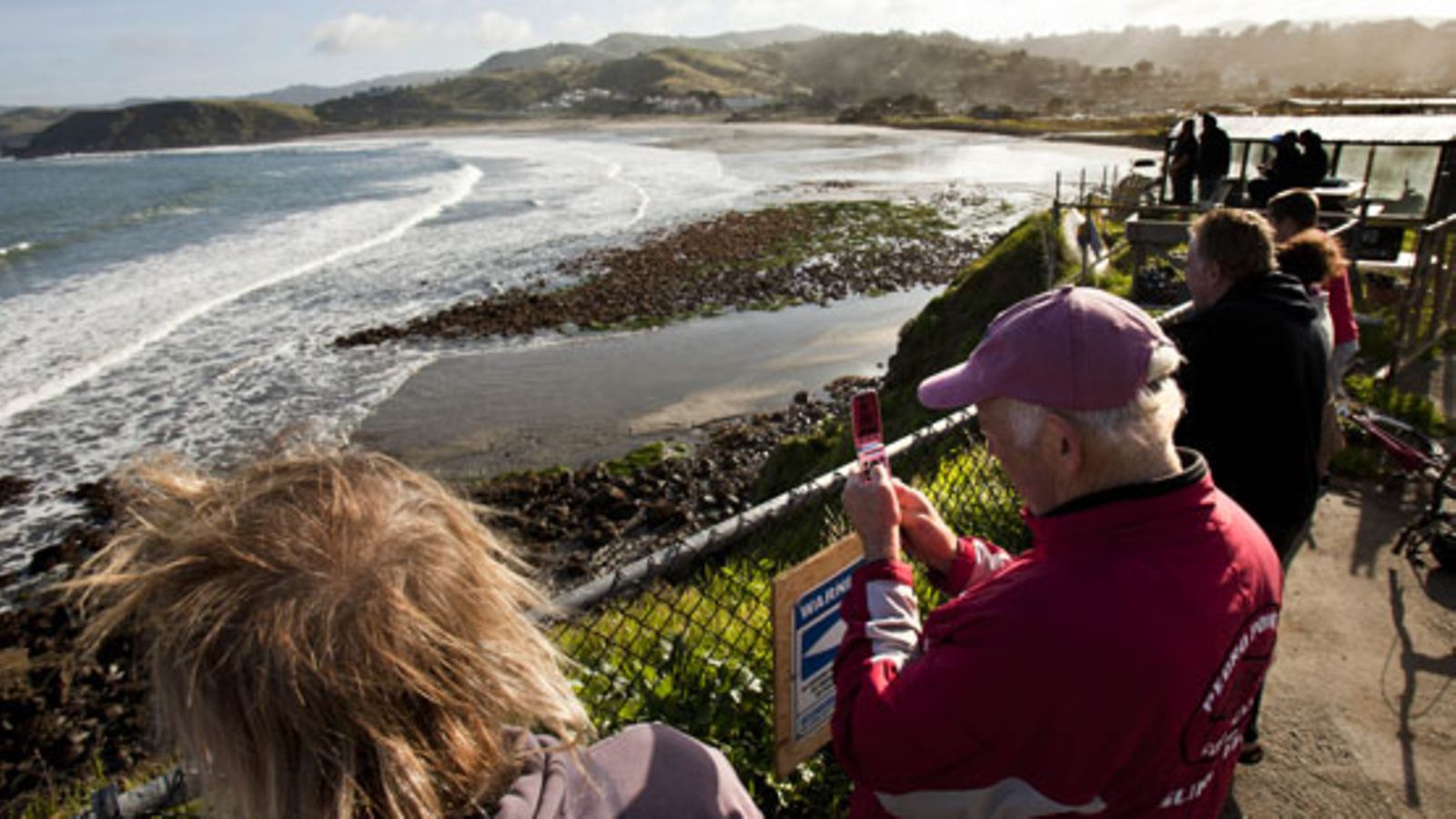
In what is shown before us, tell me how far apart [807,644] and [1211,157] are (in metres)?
→ 14.6

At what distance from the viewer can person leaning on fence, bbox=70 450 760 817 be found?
1258 millimetres

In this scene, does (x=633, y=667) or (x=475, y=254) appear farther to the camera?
(x=475, y=254)

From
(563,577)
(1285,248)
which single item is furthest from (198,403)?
(1285,248)

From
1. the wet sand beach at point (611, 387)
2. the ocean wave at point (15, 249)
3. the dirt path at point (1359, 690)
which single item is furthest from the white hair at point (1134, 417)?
the ocean wave at point (15, 249)

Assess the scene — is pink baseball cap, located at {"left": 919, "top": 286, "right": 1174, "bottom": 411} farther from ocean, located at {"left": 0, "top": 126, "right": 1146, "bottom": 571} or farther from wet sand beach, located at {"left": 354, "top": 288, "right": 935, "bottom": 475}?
wet sand beach, located at {"left": 354, "top": 288, "right": 935, "bottom": 475}

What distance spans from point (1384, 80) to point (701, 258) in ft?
507

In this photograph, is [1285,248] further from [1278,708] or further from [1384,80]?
[1384,80]

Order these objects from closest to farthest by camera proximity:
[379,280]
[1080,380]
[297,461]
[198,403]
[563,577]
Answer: [297,461], [1080,380], [563,577], [198,403], [379,280]

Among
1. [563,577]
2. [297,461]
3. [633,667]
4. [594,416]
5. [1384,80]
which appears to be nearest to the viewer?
[297,461]

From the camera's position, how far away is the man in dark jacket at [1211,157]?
46.0 feet

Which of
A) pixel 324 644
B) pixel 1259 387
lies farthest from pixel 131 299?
pixel 324 644

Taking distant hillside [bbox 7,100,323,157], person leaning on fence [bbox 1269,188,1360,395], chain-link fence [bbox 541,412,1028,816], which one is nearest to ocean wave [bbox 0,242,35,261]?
chain-link fence [bbox 541,412,1028,816]

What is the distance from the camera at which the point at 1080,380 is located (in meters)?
1.79

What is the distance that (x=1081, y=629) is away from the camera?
1.62 meters
